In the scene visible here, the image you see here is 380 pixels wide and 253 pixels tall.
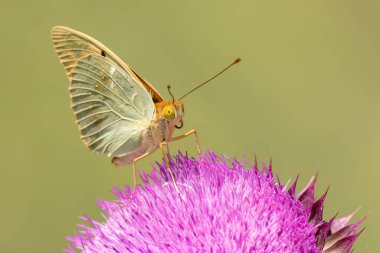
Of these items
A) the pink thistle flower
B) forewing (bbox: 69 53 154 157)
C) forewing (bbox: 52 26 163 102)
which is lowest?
the pink thistle flower

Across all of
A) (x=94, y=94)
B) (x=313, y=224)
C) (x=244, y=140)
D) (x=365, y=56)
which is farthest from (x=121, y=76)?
(x=365, y=56)

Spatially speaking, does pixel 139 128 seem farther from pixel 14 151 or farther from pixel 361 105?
pixel 14 151

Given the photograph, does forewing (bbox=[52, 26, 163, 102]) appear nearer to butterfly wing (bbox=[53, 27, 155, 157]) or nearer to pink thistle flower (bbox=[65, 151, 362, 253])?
butterfly wing (bbox=[53, 27, 155, 157])

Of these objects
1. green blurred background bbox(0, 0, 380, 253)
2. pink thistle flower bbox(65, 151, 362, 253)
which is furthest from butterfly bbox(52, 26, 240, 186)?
green blurred background bbox(0, 0, 380, 253)

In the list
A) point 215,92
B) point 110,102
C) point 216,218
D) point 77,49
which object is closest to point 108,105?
point 110,102

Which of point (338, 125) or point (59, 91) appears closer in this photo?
point (338, 125)

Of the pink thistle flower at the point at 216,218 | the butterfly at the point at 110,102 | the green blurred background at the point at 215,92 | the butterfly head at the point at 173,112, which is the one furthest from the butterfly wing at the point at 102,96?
the green blurred background at the point at 215,92
